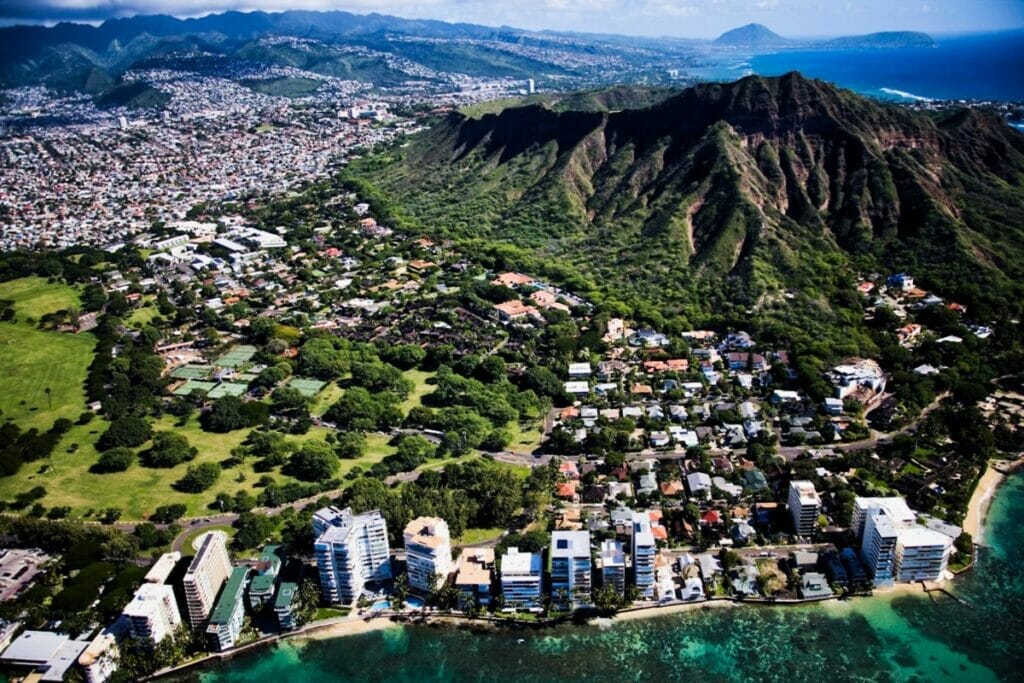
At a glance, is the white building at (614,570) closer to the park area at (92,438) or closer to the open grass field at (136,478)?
the park area at (92,438)

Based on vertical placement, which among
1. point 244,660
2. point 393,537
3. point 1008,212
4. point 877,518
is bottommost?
point 244,660

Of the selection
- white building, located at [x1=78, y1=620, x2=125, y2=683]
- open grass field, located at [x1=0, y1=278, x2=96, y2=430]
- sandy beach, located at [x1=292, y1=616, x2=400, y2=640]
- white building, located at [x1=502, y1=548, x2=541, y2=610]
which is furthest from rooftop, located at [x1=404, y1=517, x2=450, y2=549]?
open grass field, located at [x1=0, y1=278, x2=96, y2=430]

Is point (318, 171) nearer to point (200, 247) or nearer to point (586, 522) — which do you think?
point (200, 247)

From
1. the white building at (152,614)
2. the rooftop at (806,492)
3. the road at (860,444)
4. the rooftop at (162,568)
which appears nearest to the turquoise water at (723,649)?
the white building at (152,614)

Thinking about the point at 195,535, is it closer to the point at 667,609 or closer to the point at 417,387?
the point at 417,387

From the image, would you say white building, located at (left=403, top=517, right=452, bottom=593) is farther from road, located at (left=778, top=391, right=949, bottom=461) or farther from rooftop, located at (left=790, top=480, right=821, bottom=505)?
road, located at (left=778, top=391, right=949, bottom=461)

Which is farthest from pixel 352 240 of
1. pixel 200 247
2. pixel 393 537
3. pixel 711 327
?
pixel 393 537
